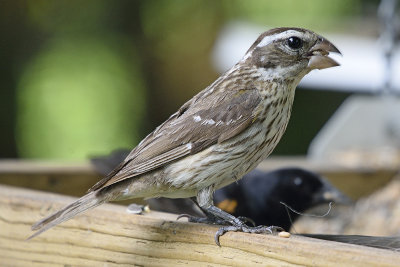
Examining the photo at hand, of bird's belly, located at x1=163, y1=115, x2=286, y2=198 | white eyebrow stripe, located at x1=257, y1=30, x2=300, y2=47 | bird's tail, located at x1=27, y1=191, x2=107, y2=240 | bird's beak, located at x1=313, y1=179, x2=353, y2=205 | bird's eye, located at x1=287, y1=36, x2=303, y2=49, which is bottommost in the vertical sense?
bird's beak, located at x1=313, y1=179, x2=353, y2=205

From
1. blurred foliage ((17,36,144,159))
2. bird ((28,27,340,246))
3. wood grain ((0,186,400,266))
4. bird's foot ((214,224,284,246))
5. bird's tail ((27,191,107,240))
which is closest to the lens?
wood grain ((0,186,400,266))

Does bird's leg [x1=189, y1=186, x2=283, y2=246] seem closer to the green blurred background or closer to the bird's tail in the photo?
the bird's tail

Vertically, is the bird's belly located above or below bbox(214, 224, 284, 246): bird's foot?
above

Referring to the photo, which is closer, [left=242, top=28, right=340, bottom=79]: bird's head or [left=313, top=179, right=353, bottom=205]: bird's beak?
[left=242, top=28, right=340, bottom=79]: bird's head

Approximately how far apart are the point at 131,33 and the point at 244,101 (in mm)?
6246

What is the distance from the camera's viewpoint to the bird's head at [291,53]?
8.04ft

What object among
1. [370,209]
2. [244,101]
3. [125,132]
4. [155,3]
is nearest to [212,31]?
[155,3]

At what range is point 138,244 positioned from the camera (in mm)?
2348

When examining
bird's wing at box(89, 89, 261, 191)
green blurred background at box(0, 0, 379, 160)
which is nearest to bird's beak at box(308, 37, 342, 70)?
bird's wing at box(89, 89, 261, 191)

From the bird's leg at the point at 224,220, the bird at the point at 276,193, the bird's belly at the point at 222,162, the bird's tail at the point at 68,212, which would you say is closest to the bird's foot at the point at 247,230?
the bird's leg at the point at 224,220

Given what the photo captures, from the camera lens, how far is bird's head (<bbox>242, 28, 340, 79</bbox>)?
245 cm

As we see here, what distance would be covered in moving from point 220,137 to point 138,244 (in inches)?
16.6

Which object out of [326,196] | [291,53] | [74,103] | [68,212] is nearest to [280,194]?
[326,196]

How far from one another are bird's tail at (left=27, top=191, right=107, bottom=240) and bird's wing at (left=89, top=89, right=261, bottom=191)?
0.04m
